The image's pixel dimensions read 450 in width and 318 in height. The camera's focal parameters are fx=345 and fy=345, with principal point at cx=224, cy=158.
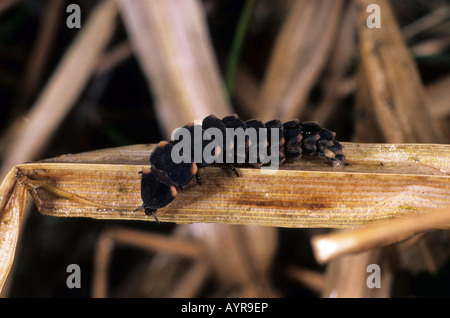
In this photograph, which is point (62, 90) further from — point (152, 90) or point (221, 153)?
point (221, 153)

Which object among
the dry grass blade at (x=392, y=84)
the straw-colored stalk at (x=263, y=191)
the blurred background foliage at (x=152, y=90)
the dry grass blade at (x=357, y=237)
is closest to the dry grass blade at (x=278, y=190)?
the straw-colored stalk at (x=263, y=191)

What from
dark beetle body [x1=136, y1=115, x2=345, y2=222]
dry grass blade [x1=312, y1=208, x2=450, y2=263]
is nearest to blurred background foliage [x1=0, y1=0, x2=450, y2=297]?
dark beetle body [x1=136, y1=115, x2=345, y2=222]

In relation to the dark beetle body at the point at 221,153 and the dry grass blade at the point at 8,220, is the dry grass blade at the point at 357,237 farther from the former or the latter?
the dry grass blade at the point at 8,220

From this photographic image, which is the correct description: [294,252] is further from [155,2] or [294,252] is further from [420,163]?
[155,2]

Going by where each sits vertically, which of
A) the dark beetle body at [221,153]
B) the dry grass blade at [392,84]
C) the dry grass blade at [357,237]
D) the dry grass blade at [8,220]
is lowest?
the dry grass blade at [357,237]

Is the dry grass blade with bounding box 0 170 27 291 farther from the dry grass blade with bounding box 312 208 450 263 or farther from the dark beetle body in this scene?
the dry grass blade with bounding box 312 208 450 263
